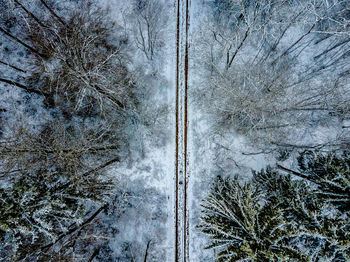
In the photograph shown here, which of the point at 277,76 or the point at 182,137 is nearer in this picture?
the point at 182,137

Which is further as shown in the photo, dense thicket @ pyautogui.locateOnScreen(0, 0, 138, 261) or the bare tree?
the bare tree

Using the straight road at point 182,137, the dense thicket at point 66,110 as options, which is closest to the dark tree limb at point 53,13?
the dense thicket at point 66,110

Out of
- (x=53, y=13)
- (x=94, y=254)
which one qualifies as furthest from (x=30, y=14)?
(x=94, y=254)

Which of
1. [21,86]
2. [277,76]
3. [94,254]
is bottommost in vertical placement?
[94,254]

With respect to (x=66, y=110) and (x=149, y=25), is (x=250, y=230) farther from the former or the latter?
(x=149, y=25)

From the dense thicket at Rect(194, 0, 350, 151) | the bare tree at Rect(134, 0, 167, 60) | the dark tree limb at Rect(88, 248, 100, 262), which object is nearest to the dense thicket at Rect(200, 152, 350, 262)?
the dense thicket at Rect(194, 0, 350, 151)

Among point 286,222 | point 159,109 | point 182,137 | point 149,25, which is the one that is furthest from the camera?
point 149,25

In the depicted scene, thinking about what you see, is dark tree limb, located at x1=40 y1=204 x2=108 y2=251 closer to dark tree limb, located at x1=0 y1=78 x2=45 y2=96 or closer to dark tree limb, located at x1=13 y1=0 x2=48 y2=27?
dark tree limb, located at x1=0 y1=78 x2=45 y2=96

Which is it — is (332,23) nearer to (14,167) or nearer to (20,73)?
(20,73)

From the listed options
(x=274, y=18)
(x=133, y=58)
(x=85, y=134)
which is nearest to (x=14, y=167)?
(x=85, y=134)
